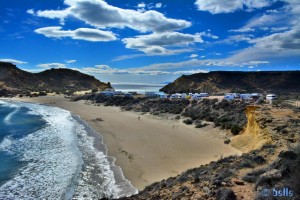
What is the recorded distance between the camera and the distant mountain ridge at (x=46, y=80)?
113 m

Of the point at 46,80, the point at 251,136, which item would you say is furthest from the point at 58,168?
the point at 46,80

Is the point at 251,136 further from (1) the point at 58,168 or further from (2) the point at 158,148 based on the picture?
(1) the point at 58,168

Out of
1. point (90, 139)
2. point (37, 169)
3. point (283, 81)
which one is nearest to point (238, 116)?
point (90, 139)

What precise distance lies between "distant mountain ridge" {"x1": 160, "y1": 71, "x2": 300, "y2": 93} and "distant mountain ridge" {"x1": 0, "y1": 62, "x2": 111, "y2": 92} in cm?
4662

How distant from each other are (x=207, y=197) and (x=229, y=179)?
127cm

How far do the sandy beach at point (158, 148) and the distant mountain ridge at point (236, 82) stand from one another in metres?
57.2

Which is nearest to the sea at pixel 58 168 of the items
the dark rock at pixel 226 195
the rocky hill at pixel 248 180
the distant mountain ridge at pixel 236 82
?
the rocky hill at pixel 248 180

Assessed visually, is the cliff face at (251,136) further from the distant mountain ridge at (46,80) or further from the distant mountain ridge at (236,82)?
the distant mountain ridge at (46,80)

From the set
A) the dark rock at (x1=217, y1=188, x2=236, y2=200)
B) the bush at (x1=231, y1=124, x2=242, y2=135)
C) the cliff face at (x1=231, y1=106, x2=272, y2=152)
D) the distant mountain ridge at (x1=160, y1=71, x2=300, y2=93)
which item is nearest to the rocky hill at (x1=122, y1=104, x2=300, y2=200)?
the dark rock at (x1=217, y1=188, x2=236, y2=200)

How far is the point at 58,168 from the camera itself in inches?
685

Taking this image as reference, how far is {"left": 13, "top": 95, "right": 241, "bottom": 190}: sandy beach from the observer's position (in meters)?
16.7

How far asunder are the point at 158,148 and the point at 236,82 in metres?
75.8

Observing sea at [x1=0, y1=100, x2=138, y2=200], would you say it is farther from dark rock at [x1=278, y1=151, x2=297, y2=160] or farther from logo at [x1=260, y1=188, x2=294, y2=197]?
logo at [x1=260, y1=188, x2=294, y2=197]

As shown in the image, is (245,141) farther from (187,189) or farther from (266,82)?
(266,82)
